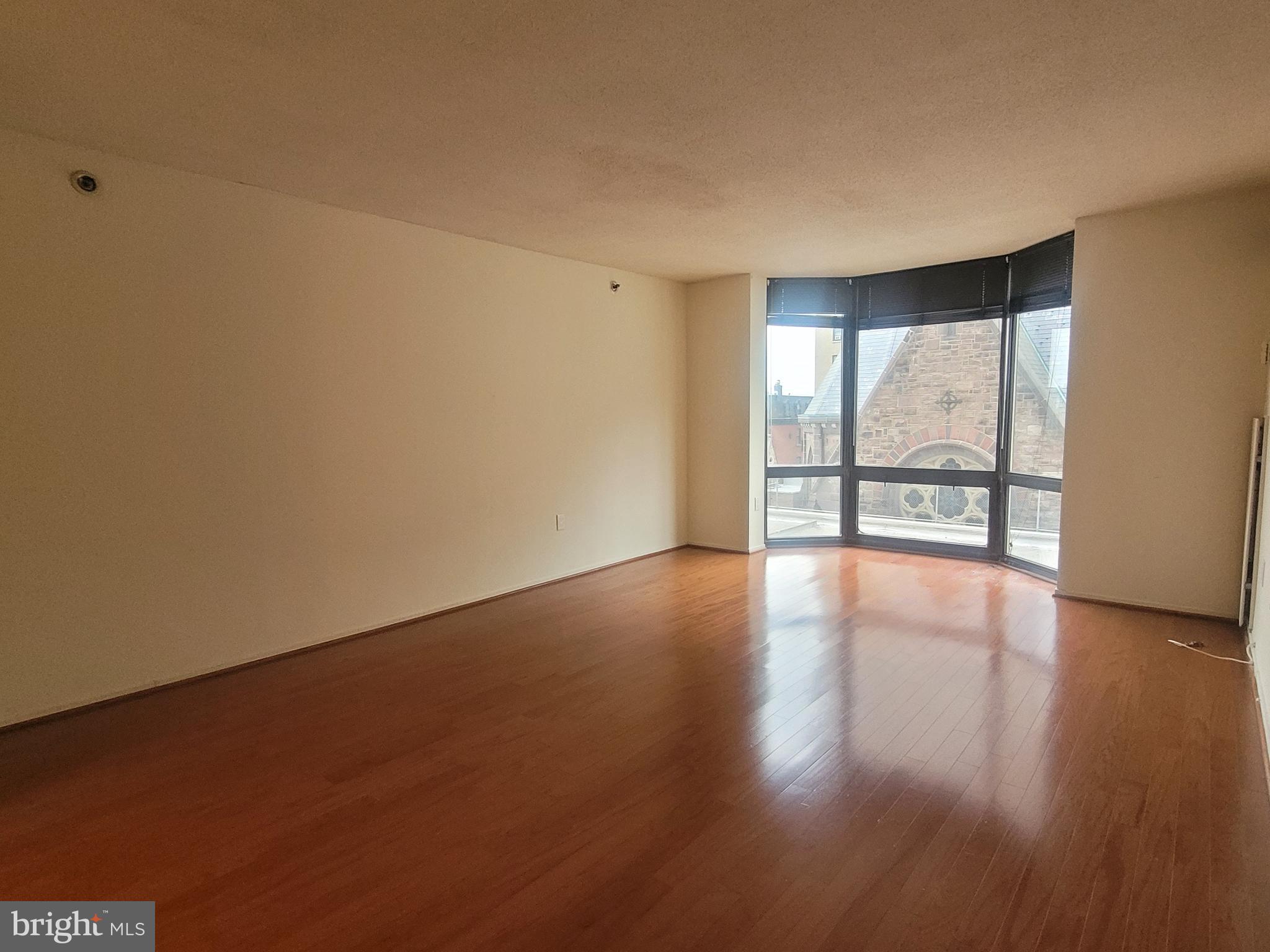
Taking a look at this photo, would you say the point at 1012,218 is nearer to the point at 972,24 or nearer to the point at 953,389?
the point at 953,389

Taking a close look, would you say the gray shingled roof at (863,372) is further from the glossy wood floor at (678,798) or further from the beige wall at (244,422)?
the glossy wood floor at (678,798)

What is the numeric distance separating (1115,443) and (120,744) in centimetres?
579

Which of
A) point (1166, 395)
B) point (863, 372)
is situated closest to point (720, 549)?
point (863, 372)

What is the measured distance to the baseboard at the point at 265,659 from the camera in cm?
306

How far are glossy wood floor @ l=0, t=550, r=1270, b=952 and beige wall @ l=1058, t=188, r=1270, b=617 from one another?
550 millimetres

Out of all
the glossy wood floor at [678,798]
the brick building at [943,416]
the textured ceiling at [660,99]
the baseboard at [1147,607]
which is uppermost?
the textured ceiling at [660,99]

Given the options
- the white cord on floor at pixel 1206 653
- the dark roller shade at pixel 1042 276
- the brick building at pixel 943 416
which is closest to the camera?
the white cord on floor at pixel 1206 653

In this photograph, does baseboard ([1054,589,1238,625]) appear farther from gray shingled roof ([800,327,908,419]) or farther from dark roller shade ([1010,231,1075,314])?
gray shingled roof ([800,327,908,419])

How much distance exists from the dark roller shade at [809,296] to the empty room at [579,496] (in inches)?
25.8

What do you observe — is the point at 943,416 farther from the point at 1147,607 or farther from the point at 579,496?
the point at 579,496

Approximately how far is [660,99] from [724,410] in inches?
157

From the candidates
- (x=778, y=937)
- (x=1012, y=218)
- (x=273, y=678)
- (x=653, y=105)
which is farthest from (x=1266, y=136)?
(x=273, y=678)

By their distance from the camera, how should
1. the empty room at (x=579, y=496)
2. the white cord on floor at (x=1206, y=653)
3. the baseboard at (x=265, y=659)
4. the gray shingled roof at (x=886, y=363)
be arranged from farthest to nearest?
1. the gray shingled roof at (x=886, y=363)
2. the white cord on floor at (x=1206, y=653)
3. the baseboard at (x=265, y=659)
4. the empty room at (x=579, y=496)

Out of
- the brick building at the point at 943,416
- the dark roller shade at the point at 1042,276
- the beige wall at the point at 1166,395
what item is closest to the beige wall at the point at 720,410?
the brick building at the point at 943,416
